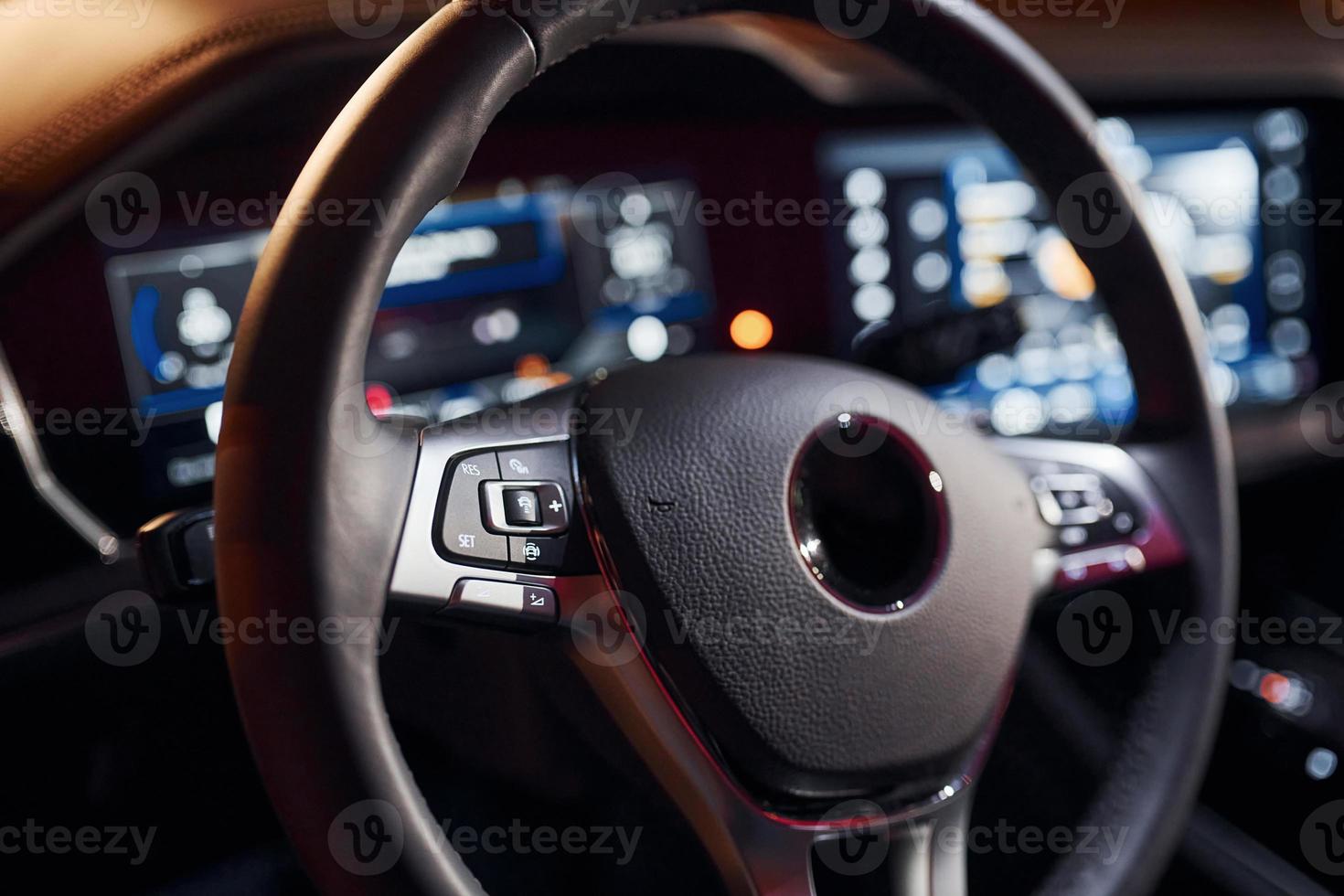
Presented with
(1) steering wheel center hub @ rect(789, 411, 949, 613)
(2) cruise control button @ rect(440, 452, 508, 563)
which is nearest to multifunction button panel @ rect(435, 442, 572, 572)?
(2) cruise control button @ rect(440, 452, 508, 563)

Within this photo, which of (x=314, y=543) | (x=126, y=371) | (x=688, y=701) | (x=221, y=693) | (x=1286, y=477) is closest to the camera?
(x=314, y=543)

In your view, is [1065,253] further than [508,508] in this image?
Yes

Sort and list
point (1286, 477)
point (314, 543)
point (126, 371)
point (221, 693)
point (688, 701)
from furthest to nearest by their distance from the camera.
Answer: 1. point (1286, 477)
2. point (126, 371)
3. point (221, 693)
4. point (688, 701)
5. point (314, 543)

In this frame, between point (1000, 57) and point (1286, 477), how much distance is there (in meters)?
1.26

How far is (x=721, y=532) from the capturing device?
551 millimetres

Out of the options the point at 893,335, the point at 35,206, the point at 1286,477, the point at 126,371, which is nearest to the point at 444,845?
the point at 893,335

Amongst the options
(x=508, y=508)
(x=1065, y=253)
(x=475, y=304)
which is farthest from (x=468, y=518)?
(x=1065, y=253)

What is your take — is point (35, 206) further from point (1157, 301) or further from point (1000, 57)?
point (1157, 301)

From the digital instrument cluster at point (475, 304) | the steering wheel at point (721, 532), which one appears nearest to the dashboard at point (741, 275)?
the digital instrument cluster at point (475, 304)

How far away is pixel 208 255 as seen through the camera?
113 centimetres

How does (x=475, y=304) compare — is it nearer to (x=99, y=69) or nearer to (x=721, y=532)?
(x=99, y=69)

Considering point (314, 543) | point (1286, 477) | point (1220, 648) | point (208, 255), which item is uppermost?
point (208, 255)

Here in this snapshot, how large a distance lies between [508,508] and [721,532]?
10 cm

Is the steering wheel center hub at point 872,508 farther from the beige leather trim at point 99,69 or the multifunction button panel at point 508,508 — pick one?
the beige leather trim at point 99,69
